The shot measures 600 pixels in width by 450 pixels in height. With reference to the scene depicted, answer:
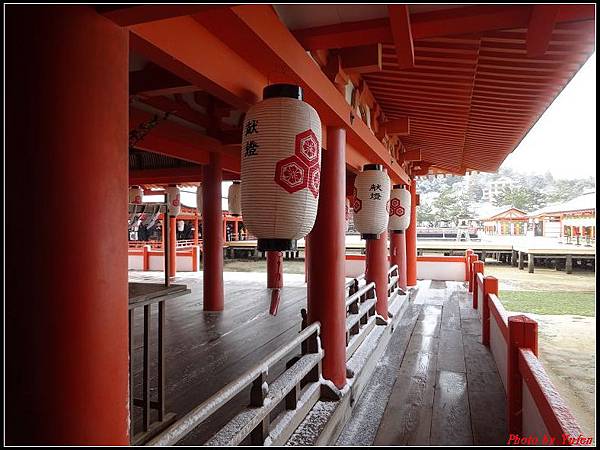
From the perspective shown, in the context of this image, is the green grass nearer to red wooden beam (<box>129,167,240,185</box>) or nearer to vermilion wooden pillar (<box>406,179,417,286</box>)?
vermilion wooden pillar (<box>406,179,417,286</box>)

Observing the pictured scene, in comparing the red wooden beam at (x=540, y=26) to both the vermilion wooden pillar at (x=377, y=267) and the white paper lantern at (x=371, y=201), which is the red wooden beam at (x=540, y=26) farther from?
the vermilion wooden pillar at (x=377, y=267)

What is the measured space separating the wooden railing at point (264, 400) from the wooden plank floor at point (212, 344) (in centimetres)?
58

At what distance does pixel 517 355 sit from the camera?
11.7ft

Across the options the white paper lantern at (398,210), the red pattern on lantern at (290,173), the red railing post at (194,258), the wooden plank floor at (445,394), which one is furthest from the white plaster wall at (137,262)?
the red pattern on lantern at (290,173)

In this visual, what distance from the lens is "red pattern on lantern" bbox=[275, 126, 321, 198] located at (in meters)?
2.60

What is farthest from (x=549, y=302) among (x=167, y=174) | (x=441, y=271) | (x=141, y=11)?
(x=141, y=11)

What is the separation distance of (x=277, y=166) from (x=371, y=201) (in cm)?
303

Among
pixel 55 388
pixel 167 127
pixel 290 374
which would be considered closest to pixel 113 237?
pixel 55 388

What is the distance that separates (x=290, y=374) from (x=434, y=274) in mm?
Answer: 12205

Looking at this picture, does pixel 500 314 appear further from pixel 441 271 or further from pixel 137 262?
pixel 137 262

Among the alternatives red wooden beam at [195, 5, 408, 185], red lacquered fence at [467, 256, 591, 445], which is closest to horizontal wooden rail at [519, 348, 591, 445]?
red lacquered fence at [467, 256, 591, 445]

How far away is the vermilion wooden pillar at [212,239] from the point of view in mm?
7898

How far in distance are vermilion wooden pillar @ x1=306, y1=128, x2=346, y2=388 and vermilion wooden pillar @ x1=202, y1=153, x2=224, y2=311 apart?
402 centimetres

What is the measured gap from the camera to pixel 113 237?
1681 millimetres
